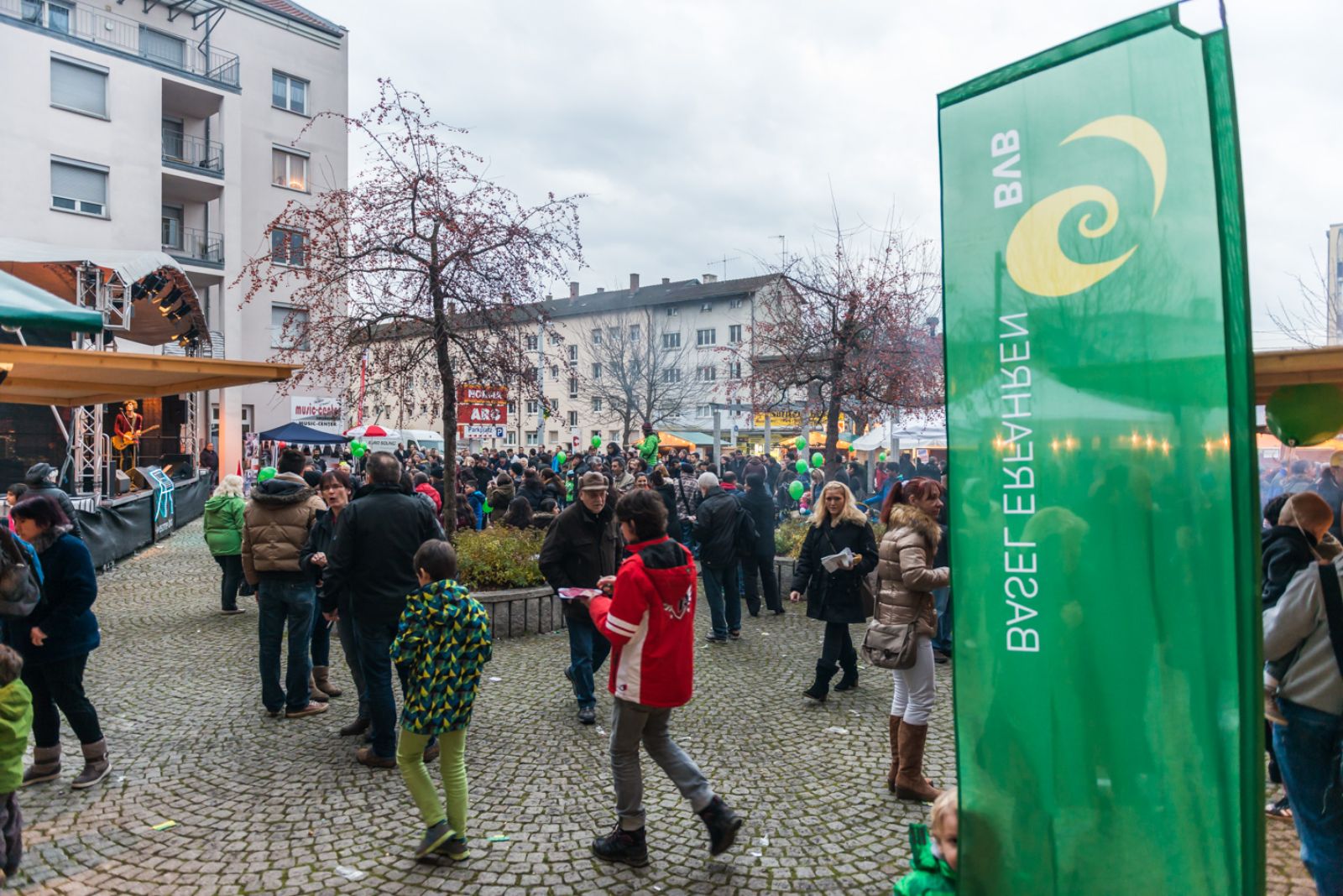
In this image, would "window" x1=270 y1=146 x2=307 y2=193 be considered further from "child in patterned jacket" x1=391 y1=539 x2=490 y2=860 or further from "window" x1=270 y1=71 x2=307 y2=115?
"child in patterned jacket" x1=391 y1=539 x2=490 y2=860

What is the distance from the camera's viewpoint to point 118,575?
12219mm

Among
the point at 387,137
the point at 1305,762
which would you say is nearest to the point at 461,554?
the point at 387,137

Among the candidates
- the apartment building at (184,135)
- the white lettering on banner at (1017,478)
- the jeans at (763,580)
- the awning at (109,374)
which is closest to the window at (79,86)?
the apartment building at (184,135)

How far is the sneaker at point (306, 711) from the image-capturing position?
6.13 m

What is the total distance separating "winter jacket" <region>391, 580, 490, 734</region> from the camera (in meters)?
3.94

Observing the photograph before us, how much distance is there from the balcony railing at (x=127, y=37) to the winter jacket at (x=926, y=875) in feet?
102

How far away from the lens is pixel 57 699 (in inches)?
187

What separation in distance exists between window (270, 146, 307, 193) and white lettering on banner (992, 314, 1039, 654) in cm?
3306

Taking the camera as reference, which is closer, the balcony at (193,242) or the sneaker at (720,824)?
the sneaker at (720,824)

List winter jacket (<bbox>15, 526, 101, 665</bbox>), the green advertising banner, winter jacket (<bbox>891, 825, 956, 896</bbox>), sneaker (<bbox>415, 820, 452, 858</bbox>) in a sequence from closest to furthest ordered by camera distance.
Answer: the green advertising banner < winter jacket (<bbox>891, 825, 956, 896</bbox>) < sneaker (<bbox>415, 820, 452, 858</bbox>) < winter jacket (<bbox>15, 526, 101, 665</bbox>)

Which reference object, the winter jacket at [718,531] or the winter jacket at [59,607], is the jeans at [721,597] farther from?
the winter jacket at [59,607]

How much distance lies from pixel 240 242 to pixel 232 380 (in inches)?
931

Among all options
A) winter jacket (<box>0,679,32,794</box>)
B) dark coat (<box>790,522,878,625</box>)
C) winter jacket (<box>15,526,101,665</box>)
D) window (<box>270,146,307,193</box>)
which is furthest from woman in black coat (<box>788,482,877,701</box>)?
window (<box>270,146,307,193</box>)

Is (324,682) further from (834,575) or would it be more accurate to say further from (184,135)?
(184,135)
